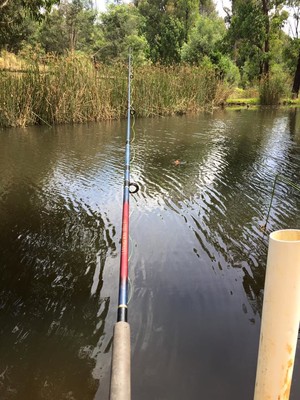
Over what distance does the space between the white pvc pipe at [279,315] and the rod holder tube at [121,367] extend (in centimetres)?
44

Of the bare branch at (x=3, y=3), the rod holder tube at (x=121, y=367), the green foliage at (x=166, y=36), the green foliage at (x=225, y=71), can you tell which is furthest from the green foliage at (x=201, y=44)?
the rod holder tube at (x=121, y=367)

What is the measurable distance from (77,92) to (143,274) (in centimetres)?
884

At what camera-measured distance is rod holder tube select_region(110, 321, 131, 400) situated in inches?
36.8

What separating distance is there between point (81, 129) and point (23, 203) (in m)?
5.99

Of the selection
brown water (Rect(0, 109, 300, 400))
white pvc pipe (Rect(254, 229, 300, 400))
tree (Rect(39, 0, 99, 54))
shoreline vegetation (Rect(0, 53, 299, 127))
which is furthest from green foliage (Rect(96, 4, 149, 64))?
white pvc pipe (Rect(254, 229, 300, 400))

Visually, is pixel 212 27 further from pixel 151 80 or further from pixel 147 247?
pixel 147 247

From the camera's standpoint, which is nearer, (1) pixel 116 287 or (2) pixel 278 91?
(1) pixel 116 287

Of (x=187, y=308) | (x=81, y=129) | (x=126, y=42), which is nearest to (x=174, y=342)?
(x=187, y=308)

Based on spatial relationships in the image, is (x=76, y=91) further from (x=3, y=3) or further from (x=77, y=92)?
(x=3, y=3)

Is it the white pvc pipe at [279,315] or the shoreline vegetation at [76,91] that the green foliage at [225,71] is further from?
the white pvc pipe at [279,315]

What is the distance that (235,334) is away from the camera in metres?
2.13

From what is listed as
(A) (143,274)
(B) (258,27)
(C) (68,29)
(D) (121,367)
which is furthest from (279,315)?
(C) (68,29)

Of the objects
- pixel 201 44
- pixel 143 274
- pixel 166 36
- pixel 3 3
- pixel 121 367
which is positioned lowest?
pixel 143 274

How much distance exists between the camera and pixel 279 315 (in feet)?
3.75
